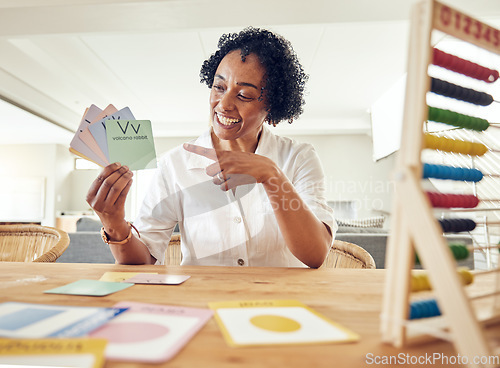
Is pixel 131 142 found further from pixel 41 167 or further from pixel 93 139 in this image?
pixel 41 167

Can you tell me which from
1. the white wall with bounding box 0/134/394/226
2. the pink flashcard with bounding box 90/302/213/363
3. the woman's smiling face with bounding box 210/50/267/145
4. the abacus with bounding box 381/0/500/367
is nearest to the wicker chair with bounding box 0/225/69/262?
the woman's smiling face with bounding box 210/50/267/145

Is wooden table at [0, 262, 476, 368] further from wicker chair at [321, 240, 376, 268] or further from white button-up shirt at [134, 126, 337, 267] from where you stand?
white button-up shirt at [134, 126, 337, 267]

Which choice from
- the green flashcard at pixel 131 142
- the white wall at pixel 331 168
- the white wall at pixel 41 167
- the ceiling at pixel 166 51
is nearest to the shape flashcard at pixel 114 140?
the green flashcard at pixel 131 142

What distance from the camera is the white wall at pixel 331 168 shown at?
8.55 metres

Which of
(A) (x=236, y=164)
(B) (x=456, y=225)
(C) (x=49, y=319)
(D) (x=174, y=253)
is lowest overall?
(D) (x=174, y=253)

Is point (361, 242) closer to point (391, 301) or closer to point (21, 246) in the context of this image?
point (21, 246)

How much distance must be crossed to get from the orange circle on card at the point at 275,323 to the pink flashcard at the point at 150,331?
0.07 metres

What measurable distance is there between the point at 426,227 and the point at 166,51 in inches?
179

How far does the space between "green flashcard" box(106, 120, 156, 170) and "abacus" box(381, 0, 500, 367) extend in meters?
0.73

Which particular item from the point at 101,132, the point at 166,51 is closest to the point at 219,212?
the point at 101,132

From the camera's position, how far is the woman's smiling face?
124 centimetres

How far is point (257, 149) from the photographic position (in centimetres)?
141

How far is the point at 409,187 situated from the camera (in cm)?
34

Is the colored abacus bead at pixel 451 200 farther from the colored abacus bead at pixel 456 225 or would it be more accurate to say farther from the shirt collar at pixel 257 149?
the shirt collar at pixel 257 149
